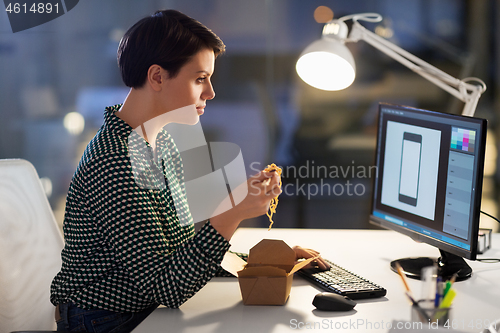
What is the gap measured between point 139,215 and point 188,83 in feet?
1.23

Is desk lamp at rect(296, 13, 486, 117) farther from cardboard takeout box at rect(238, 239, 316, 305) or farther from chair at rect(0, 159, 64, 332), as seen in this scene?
chair at rect(0, 159, 64, 332)

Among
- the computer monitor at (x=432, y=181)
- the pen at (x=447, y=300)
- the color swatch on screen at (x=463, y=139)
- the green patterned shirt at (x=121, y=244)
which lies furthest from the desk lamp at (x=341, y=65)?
the pen at (x=447, y=300)

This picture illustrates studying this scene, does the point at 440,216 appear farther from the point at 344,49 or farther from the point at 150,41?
the point at 150,41

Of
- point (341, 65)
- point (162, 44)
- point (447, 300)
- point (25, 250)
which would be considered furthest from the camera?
point (341, 65)

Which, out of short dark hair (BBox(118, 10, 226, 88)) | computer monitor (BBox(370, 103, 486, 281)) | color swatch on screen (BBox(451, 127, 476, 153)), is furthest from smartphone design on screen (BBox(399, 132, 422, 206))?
short dark hair (BBox(118, 10, 226, 88))

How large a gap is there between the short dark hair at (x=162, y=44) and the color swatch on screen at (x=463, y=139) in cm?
68

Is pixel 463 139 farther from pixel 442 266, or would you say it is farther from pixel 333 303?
pixel 333 303

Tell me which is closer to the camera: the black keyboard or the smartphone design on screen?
the black keyboard

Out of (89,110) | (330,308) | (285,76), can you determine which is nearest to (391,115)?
(330,308)

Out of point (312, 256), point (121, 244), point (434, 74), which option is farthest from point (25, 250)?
point (434, 74)

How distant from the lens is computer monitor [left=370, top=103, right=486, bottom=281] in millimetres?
1105

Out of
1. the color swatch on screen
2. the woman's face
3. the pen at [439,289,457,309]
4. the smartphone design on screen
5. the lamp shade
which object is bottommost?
the pen at [439,289,457,309]

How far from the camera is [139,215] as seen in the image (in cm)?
97

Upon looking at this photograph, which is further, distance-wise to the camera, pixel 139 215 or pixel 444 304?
pixel 139 215
